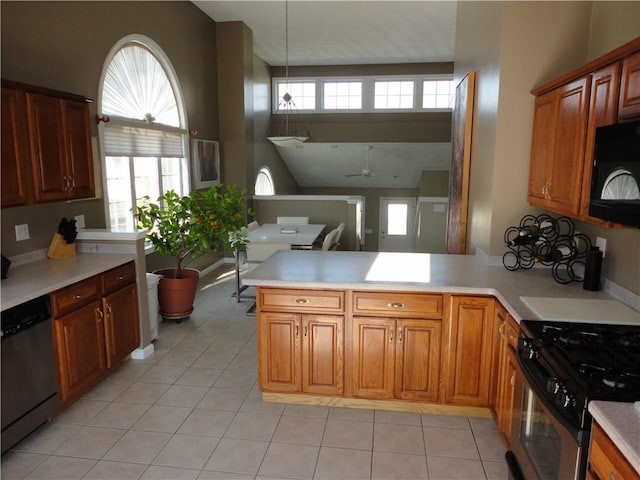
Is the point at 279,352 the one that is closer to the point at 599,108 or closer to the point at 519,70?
the point at 599,108

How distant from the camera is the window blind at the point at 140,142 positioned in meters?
4.34

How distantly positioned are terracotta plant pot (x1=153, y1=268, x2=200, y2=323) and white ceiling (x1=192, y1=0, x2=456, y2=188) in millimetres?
3853

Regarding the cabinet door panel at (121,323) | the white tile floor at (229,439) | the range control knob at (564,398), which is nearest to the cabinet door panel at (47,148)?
the cabinet door panel at (121,323)

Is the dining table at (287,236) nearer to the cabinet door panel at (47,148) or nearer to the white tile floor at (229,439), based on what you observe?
the white tile floor at (229,439)

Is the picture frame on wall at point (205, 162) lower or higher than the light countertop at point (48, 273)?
higher

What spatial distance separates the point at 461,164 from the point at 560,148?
1464 millimetres

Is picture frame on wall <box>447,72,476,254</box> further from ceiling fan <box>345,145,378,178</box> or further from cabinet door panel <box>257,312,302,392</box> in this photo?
ceiling fan <box>345,145,378,178</box>

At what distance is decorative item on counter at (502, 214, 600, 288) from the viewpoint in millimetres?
2850

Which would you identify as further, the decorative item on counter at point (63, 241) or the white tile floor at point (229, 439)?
the decorative item on counter at point (63, 241)

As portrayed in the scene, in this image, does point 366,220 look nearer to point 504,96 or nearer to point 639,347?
point 504,96

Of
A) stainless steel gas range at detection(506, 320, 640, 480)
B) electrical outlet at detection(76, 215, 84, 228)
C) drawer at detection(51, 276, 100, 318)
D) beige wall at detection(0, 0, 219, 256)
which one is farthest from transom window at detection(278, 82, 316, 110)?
stainless steel gas range at detection(506, 320, 640, 480)

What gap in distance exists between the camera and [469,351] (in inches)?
107

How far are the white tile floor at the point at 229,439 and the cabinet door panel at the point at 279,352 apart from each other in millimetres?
168

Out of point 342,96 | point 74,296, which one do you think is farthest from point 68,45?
point 342,96
